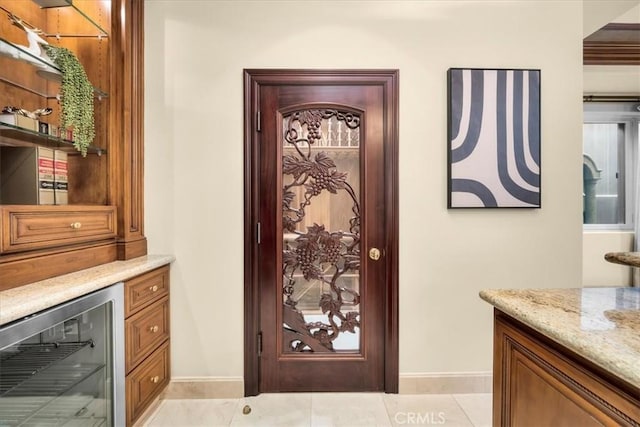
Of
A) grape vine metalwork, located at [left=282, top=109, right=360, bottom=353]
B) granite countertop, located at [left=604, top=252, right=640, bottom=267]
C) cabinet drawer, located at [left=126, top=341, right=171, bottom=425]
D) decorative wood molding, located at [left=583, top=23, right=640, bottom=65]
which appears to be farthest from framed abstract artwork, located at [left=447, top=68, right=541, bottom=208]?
cabinet drawer, located at [left=126, top=341, right=171, bottom=425]

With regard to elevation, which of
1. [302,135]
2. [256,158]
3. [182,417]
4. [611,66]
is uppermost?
[611,66]

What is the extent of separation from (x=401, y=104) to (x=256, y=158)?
1.04 m

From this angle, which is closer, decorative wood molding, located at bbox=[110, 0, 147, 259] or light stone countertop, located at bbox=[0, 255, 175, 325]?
light stone countertop, located at bbox=[0, 255, 175, 325]

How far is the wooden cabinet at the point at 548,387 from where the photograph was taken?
72cm

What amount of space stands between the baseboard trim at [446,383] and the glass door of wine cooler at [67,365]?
67.2 inches

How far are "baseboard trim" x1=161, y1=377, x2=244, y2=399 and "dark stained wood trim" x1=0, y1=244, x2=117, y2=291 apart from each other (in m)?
0.97

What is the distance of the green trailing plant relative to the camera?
1.58 metres

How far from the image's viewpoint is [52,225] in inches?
58.2

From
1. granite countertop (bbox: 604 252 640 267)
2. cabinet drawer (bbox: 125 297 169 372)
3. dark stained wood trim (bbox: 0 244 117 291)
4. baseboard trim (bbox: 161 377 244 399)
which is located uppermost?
granite countertop (bbox: 604 252 640 267)

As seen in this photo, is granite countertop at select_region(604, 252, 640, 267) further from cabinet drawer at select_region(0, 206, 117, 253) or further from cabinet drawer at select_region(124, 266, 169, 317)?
cabinet drawer at select_region(0, 206, 117, 253)

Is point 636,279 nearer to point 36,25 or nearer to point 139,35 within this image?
point 139,35

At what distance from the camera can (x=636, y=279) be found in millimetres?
3580

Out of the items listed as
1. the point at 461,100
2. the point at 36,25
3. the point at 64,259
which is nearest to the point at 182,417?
the point at 64,259

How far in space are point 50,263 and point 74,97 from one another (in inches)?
33.0
